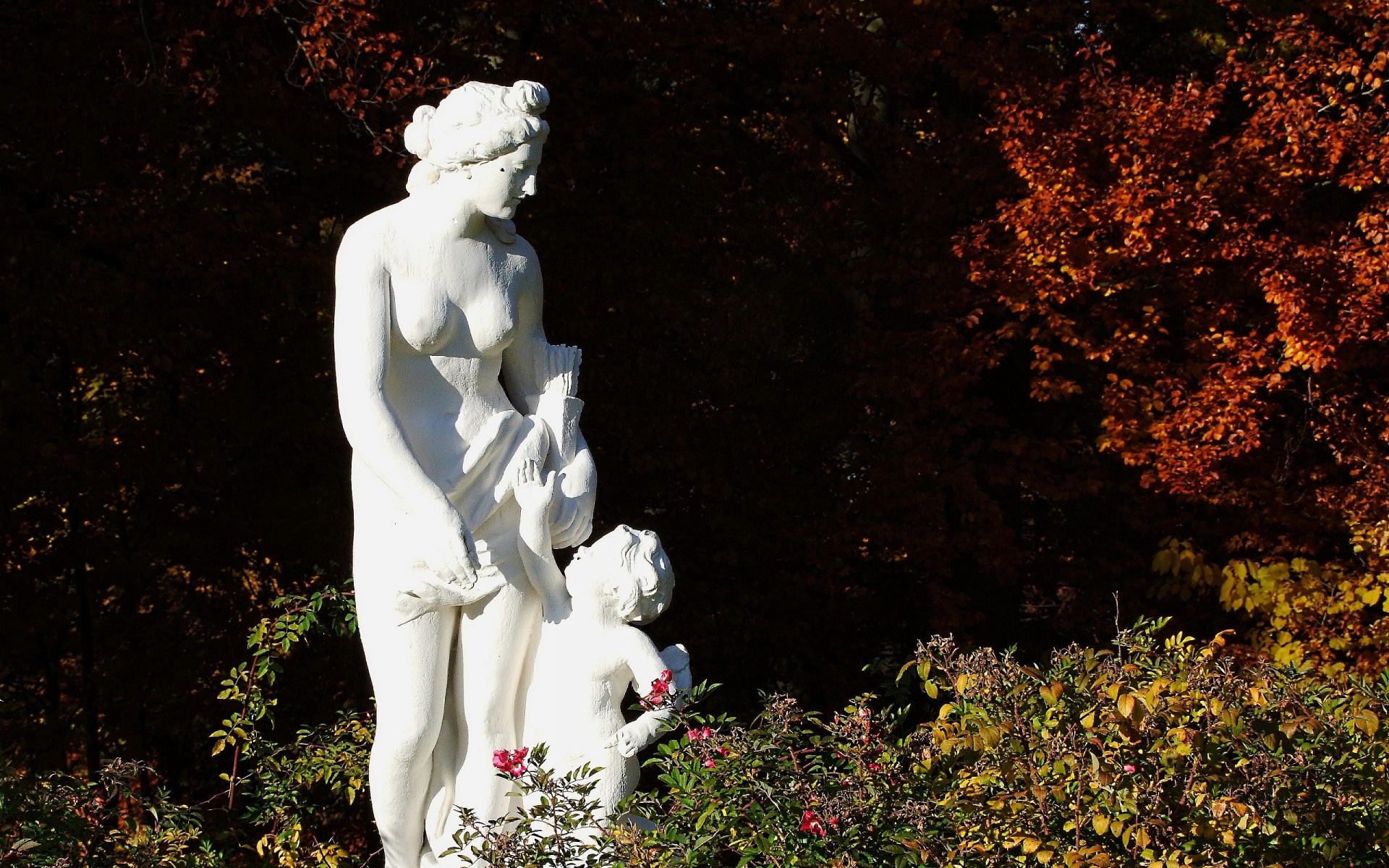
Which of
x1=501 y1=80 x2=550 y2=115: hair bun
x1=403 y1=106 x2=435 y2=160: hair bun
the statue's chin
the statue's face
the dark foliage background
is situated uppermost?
x1=501 y1=80 x2=550 y2=115: hair bun

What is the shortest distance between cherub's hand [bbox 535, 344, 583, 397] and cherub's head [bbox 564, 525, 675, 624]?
1.24 feet

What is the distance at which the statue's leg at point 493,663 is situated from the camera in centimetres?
340

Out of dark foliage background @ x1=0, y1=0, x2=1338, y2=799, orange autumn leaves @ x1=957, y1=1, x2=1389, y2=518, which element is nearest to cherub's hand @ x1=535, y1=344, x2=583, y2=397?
dark foliage background @ x1=0, y1=0, x2=1338, y2=799

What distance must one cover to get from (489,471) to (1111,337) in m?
4.95

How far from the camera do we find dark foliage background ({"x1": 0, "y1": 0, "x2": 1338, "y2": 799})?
684 cm

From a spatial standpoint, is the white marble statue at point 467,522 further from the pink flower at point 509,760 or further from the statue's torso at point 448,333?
the pink flower at point 509,760

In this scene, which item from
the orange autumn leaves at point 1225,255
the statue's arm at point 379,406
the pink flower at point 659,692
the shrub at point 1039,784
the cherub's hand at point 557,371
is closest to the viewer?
the shrub at point 1039,784

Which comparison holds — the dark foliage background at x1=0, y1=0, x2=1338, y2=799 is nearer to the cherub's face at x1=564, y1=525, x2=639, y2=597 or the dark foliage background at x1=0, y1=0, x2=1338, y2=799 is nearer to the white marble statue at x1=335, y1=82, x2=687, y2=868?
the white marble statue at x1=335, y1=82, x2=687, y2=868

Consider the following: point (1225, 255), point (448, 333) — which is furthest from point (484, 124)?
point (1225, 255)

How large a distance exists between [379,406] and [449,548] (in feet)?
1.09

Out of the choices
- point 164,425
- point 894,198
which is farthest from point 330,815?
point 894,198

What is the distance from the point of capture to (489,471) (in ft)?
11.2

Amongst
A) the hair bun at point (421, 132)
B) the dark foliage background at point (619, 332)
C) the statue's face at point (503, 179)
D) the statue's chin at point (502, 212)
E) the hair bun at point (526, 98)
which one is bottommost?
the dark foliage background at point (619, 332)

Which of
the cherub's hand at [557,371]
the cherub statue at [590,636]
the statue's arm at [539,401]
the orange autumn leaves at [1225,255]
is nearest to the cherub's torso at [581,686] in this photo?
the cherub statue at [590,636]
